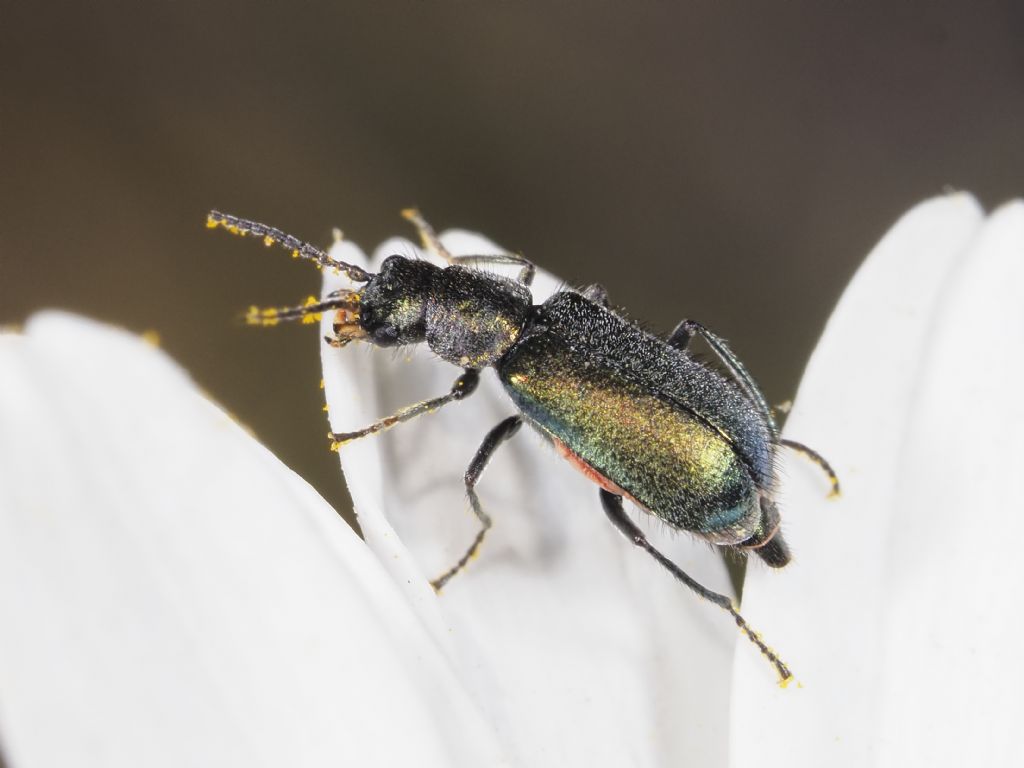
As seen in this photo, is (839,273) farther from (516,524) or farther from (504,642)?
(504,642)

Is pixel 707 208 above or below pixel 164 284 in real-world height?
above

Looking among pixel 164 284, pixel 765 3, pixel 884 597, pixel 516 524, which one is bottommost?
pixel 164 284

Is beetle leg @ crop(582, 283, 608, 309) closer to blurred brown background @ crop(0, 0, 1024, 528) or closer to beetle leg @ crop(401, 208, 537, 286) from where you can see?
beetle leg @ crop(401, 208, 537, 286)

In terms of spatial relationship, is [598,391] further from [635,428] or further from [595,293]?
[595,293]

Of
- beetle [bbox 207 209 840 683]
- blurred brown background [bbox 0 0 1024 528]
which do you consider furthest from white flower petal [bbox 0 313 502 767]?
blurred brown background [bbox 0 0 1024 528]

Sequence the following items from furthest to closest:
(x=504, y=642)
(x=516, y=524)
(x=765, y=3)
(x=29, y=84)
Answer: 1. (x=765, y=3)
2. (x=29, y=84)
3. (x=516, y=524)
4. (x=504, y=642)

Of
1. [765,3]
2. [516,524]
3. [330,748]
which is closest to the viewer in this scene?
[330,748]

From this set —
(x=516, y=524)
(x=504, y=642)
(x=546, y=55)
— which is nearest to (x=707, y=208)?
(x=546, y=55)
